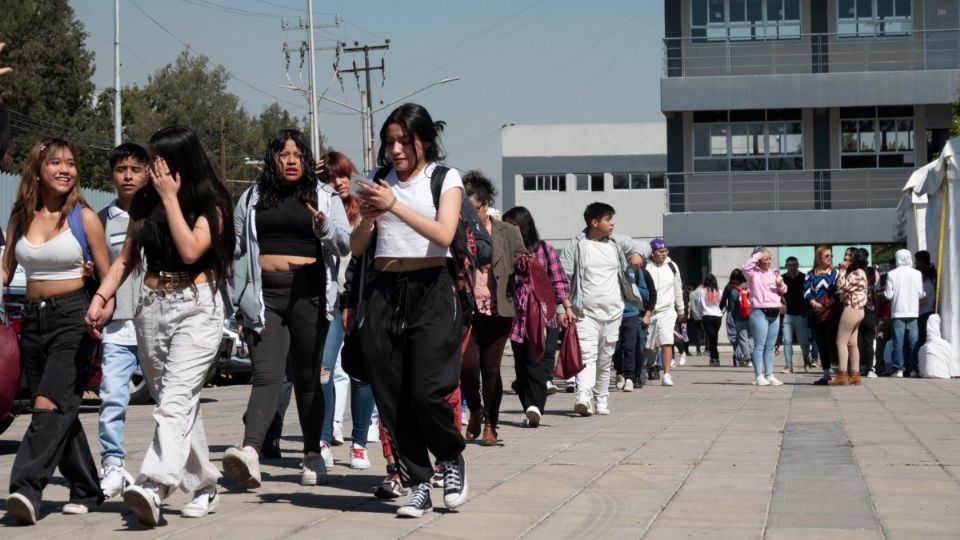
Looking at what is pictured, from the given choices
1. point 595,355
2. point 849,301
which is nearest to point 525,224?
point 595,355

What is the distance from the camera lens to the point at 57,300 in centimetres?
727

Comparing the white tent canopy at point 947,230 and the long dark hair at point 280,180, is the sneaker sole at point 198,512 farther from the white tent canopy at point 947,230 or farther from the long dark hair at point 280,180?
the white tent canopy at point 947,230

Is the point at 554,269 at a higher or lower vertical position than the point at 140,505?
higher

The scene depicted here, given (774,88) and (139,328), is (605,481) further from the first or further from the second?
(774,88)

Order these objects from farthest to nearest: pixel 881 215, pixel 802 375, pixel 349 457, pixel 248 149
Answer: pixel 248 149 < pixel 881 215 < pixel 802 375 < pixel 349 457

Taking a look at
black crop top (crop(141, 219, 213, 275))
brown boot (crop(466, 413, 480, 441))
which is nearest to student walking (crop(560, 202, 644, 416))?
brown boot (crop(466, 413, 480, 441))

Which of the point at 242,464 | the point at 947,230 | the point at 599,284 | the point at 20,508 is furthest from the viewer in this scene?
the point at 947,230

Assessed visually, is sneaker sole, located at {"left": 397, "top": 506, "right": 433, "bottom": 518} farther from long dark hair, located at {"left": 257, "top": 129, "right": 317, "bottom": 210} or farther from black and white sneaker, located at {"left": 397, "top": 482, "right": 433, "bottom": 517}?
long dark hair, located at {"left": 257, "top": 129, "right": 317, "bottom": 210}

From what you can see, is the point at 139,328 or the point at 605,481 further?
the point at 605,481

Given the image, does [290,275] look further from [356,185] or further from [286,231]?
[356,185]

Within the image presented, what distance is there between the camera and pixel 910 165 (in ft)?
131

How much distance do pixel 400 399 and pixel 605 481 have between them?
1834 mm

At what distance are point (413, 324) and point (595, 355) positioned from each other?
22.8 feet

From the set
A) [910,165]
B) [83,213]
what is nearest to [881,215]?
[910,165]
